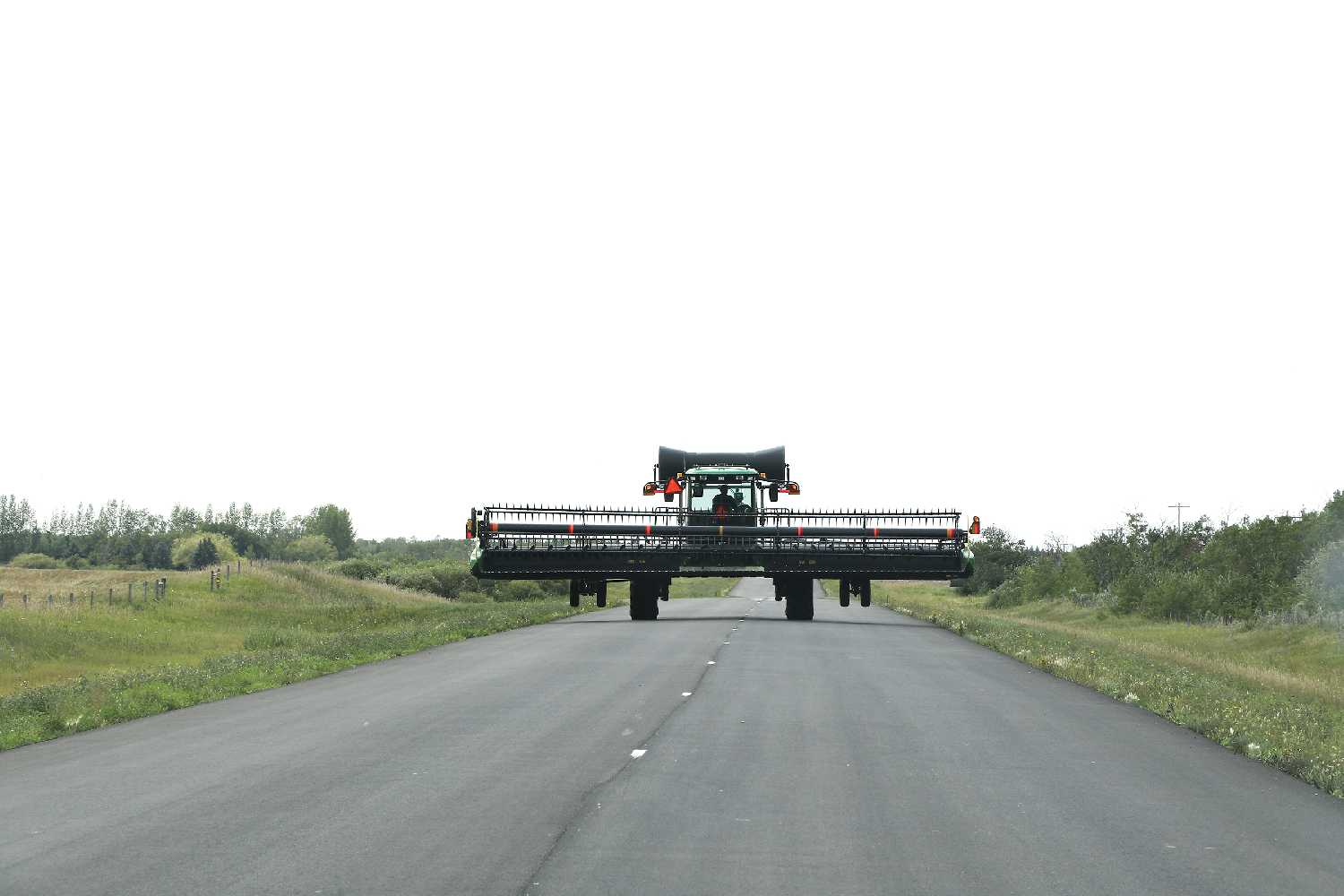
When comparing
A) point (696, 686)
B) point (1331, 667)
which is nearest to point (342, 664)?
point (696, 686)

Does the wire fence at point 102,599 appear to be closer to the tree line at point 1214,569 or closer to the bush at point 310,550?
the tree line at point 1214,569

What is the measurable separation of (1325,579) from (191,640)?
32674 millimetres

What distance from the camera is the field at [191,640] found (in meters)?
17.6

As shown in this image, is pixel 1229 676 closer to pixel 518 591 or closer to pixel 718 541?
pixel 718 541

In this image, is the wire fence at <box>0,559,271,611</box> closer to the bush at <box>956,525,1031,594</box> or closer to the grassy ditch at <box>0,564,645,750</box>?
the grassy ditch at <box>0,564,645,750</box>

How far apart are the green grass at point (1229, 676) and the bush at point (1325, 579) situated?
163 cm

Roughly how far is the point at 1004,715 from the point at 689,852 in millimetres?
8593

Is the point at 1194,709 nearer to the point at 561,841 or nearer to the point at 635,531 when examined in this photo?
the point at 561,841

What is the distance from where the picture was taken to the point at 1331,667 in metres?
27.4

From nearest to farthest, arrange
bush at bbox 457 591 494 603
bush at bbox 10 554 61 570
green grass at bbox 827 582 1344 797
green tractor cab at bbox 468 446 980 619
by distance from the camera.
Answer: green grass at bbox 827 582 1344 797 < green tractor cab at bbox 468 446 980 619 < bush at bbox 457 591 494 603 < bush at bbox 10 554 61 570

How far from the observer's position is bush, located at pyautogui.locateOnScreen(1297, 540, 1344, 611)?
112 feet

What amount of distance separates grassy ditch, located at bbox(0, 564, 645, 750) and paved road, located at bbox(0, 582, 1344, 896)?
231cm

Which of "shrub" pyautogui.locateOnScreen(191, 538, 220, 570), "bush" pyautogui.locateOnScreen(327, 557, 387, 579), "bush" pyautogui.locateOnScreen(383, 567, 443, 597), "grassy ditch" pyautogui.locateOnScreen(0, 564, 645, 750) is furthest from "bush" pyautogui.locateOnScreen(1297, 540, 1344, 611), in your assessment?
"shrub" pyautogui.locateOnScreen(191, 538, 220, 570)

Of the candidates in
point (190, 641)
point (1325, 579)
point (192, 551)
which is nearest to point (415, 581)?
point (190, 641)
